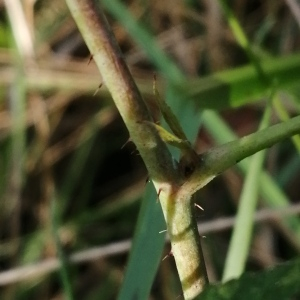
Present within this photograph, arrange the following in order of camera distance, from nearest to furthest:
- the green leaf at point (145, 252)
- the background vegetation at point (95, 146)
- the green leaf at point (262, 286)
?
1. the green leaf at point (262, 286)
2. the green leaf at point (145, 252)
3. the background vegetation at point (95, 146)

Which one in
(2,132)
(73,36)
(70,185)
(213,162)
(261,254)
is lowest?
(261,254)

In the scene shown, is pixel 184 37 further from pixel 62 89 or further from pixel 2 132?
pixel 2 132

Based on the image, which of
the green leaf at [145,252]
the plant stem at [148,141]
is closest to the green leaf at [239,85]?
the green leaf at [145,252]

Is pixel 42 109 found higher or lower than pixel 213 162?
higher

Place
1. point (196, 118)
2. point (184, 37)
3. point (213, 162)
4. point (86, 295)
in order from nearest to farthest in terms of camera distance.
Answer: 1. point (213, 162)
2. point (196, 118)
3. point (86, 295)
4. point (184, 37)

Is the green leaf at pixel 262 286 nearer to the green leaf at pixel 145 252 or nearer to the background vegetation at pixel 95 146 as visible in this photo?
the green leaf at pixel 145 252

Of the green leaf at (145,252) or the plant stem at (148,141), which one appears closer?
the plant stem at (148,141)

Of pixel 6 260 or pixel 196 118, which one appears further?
pixel 6 260

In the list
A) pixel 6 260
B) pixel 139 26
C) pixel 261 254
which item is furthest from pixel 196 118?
pixel 6 260
